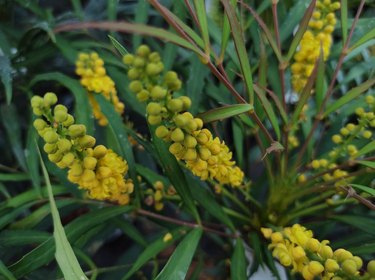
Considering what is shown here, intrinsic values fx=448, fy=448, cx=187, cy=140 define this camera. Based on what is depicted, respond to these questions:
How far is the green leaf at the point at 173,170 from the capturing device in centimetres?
60

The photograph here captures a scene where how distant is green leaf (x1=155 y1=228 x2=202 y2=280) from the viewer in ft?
1.83

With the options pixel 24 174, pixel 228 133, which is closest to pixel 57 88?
pixel 24 174

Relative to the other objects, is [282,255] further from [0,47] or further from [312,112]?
[0,47]

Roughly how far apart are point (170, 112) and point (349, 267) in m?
0.22

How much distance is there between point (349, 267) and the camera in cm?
42

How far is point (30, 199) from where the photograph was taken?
2.59 feet

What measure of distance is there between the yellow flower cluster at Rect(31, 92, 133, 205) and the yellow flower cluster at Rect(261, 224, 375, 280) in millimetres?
222

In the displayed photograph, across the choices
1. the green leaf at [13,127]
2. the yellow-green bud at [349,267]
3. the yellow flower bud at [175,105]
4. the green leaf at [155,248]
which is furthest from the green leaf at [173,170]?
the green leaf at [13,127]

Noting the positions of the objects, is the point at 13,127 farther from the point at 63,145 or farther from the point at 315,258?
the point at 315,258

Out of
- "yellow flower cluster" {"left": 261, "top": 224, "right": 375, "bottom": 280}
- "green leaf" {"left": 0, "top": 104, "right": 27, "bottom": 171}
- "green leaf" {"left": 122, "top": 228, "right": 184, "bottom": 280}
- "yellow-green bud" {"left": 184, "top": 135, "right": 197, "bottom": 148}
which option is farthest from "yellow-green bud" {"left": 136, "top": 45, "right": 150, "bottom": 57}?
"green leaf" {"left": 0, "top": 104, "right": 27, "bottom": 171}

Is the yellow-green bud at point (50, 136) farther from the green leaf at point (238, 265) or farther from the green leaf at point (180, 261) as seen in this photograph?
the green leaf at point (238, 265)

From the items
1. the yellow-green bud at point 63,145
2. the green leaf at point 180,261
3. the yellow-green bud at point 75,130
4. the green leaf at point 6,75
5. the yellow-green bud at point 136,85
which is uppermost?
the green leaf at point 6,75

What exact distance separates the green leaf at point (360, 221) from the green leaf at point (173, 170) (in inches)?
9.5

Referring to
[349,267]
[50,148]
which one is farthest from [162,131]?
[349,267]
